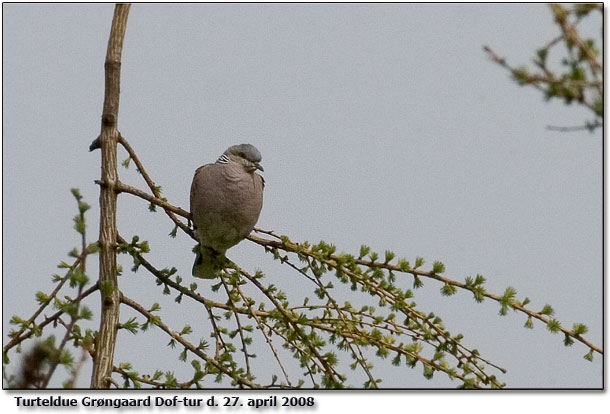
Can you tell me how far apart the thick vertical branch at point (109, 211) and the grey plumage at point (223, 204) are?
3.00 feet

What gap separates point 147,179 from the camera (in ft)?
17.2

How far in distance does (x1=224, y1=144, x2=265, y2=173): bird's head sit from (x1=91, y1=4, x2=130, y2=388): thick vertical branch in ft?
4.20

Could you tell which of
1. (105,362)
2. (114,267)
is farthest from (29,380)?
(114,267)

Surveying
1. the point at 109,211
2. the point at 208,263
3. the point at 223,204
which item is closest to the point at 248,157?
the point at 223,204

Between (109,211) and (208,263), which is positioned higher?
(208,263)

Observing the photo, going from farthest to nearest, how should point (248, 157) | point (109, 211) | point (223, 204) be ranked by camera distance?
point (248, 157), point (223, 204), point (109, 211)

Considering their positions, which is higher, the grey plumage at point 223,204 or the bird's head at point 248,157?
the bird's head at point 248,157

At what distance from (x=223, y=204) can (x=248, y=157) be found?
1.56ft

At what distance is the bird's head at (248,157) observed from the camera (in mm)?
6113

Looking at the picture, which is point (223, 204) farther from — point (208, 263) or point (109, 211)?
point (109, 211)

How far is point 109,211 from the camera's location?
15.9 ft

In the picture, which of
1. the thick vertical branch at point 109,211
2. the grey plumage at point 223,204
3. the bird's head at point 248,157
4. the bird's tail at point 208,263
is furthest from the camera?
the bird's head at point 248,157

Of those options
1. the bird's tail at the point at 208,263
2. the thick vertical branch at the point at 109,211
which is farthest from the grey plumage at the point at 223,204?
the thick vertical branch at the point at 109,211

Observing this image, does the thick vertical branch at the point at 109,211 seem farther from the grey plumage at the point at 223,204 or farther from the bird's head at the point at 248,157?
the bird's head at the point at 248,157
